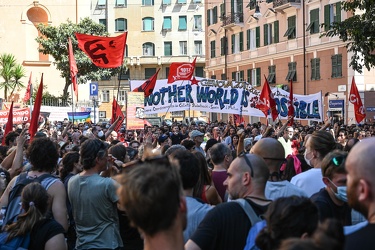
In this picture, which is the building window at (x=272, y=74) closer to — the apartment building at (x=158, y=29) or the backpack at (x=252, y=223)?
the apartment building at (x=158, y=29)

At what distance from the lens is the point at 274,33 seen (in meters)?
42.7

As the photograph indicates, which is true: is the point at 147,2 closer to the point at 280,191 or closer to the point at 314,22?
the point at 314,22

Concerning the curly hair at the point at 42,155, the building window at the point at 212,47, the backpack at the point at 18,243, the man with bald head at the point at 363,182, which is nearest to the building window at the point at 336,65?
the building window at the point at 212,47

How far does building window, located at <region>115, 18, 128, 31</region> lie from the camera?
66.6 meters

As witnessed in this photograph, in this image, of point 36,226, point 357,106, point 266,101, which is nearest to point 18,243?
point 36,226

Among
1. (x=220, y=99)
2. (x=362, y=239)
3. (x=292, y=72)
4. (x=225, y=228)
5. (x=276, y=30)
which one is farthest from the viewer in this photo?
(x=276, y=30)

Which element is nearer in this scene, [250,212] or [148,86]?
[250,212]

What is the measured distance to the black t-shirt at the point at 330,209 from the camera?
4578 millimetres

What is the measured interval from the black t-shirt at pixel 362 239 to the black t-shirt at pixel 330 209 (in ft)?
5.16

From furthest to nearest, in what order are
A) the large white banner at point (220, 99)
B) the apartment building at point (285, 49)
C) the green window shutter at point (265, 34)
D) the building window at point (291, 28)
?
the green window shutter at point (265, 34) → the building window at point (291, 28) → the apartment building at point (285, 49) → the large white banner at point (220, 99)

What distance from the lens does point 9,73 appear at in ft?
154

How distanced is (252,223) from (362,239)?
118 centimetres

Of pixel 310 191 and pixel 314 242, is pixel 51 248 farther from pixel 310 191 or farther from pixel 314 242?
pixel 314 242

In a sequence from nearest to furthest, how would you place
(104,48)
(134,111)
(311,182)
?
→ 1. (311,182)
2. (104,48)
3. (134,111)
